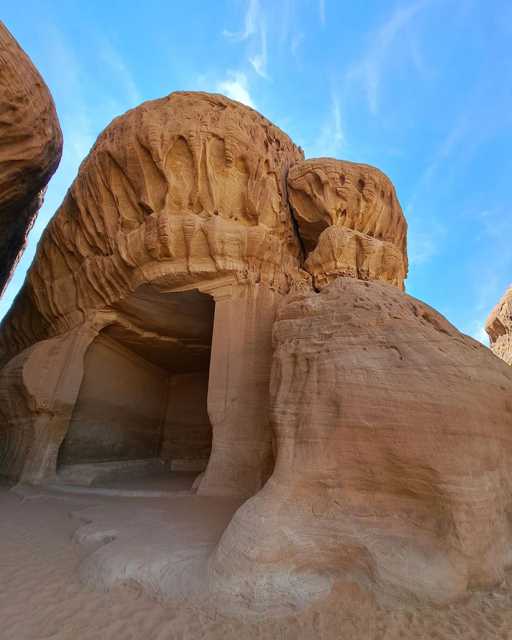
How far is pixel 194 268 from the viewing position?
5977 mm

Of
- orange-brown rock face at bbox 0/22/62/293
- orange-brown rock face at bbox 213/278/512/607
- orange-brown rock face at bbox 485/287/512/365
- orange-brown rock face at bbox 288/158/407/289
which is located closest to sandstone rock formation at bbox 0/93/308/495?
orange-brown rock face at bbox 288/158/407/289

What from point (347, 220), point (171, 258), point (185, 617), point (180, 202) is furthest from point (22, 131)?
point (185, 617)

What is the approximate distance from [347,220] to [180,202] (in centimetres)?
315

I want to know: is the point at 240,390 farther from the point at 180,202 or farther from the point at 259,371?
the point at 180,202

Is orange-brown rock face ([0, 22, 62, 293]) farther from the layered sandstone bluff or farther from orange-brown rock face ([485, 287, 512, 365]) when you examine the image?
orange-brown rock face ([485, 287, 512, 365])

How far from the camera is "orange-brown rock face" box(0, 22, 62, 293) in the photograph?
6.09 m

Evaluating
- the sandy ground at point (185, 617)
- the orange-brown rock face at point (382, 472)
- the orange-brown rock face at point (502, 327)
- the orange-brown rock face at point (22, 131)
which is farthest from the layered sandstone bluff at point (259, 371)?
the orange-brown rock face at point (502, 327)

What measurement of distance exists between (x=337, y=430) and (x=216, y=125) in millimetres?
5941

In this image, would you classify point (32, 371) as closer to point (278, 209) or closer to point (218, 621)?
point (278, 209)

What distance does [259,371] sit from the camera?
504 centimetres

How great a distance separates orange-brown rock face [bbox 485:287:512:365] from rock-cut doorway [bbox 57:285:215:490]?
43.0ft

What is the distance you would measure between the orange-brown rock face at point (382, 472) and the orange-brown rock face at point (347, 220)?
2.68 meters

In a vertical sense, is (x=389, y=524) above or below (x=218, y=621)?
above

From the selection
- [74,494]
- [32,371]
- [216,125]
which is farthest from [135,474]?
[216,125]
